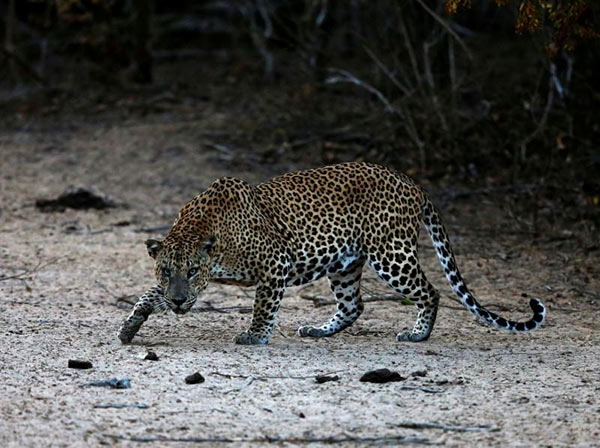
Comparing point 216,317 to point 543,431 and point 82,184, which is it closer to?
point 543,431

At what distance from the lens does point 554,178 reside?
13672 millimetres

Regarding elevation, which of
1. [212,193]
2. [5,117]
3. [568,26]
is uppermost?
[568,26]

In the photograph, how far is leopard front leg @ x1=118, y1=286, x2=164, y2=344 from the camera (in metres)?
8.01

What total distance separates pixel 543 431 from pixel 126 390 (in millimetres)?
2377

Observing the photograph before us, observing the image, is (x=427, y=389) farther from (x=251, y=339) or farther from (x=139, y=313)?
(x=139, y=313)

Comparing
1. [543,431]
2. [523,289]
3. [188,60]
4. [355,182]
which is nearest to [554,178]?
[523,289]

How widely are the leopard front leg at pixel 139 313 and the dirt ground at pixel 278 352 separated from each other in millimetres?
93

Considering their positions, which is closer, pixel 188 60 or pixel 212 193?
pixel 212 193

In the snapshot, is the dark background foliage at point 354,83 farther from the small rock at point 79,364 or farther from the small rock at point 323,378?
the small rock at point 79,364

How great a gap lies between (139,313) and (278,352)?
99 cm

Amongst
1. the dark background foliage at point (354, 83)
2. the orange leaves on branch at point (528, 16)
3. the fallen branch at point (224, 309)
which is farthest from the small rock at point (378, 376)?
the dark background foliage at point (354, 83)

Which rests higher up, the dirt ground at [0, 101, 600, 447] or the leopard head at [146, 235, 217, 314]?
the leopard head at [146, 235, 217, 314]

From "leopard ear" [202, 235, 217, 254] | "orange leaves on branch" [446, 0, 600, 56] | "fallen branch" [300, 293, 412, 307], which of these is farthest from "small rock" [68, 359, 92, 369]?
"orange leaves on branch" [446, 0, 600, 56]

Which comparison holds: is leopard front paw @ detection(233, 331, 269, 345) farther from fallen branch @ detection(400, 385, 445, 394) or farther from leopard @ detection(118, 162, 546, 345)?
fallen branch @ detection(400, 385, 445, 394)
